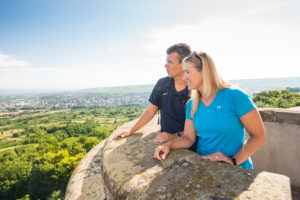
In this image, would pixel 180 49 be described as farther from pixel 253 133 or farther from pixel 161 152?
pixel 161 152

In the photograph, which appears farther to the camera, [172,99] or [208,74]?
[172,99]

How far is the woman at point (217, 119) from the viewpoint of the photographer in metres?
1.66

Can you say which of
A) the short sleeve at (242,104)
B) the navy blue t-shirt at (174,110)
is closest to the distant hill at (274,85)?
the navy blue t-shirt at (174,110)

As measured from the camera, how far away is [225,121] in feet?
5.82

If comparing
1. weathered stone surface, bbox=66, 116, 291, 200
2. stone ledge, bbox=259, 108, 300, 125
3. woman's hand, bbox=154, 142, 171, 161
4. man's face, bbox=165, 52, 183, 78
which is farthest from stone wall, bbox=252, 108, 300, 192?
woman's hand, bbox=154, 142, 171, 161

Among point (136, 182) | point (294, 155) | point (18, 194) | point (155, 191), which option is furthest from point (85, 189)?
point (18, 194)

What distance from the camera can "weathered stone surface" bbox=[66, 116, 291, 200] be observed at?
41.5 inches

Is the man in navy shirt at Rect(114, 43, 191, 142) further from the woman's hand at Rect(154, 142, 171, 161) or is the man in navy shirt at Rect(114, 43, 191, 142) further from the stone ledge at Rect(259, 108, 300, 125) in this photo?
the stone ledge at Rect(259, 108, 300, 125)

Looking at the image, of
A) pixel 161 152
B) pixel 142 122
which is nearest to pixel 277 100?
pixel 142 122

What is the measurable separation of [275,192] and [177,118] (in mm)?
1752

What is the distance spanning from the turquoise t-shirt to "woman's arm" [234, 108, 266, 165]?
63mm

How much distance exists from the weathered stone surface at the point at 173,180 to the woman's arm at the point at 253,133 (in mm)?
459

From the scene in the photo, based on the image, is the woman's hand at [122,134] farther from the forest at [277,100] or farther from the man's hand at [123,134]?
the forest at [277,100]

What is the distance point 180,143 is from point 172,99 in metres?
1.01
